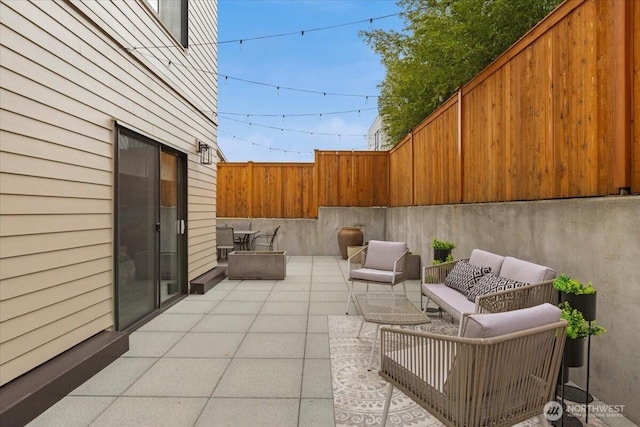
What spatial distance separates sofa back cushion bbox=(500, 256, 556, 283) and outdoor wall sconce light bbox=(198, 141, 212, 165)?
15.2 ft

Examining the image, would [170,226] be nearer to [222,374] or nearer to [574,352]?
[222,374]

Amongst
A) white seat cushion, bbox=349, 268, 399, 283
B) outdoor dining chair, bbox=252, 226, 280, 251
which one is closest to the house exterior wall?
white seat cushion, bbox=349, 268, 399, 283

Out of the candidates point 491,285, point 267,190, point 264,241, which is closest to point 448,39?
point 491,285

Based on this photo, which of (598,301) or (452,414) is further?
(598,301)

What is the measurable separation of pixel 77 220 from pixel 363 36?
541 centimetres

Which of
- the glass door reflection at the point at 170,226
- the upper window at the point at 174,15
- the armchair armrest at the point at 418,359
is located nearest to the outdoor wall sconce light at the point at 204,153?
the glass door reflection at the point at 170,226

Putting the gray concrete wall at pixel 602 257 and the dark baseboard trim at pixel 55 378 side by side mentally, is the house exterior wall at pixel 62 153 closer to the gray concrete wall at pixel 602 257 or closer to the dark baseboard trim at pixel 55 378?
the dark baseboard trim at pixel 55 378

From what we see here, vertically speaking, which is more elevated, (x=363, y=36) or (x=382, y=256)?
A: (x=363, y=36)

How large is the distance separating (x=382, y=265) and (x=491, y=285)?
1.77m

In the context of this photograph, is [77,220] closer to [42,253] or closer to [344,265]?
[42,253]

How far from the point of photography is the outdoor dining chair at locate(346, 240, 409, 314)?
13.5 feet

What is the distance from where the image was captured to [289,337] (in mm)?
3357


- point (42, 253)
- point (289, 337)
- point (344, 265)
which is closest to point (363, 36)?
point (344, 265)

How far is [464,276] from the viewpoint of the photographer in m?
3.40
